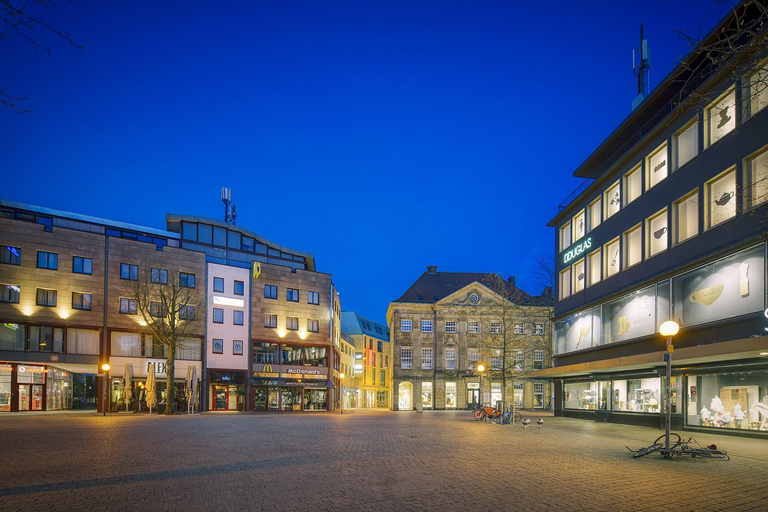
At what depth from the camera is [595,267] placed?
34156mm

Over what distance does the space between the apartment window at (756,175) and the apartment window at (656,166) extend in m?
5.87

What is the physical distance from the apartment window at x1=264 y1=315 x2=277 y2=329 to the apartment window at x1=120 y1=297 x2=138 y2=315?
11.8 metres

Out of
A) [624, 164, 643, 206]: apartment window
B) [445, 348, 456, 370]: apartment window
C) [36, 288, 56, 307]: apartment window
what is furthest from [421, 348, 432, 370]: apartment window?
[624, 164, 643, 206]: apartment window

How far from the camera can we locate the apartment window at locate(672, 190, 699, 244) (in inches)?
935

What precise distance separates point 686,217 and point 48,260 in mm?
40238

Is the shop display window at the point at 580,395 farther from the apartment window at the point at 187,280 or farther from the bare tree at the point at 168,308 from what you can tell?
the apartment window at the point at 187,280

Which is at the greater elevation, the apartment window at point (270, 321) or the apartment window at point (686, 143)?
the apartment window at point (686, 143)

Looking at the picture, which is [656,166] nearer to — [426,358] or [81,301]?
[81,301]

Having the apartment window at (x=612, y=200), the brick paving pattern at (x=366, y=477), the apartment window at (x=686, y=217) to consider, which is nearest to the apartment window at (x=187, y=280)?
the brick paving pattern at (x=366, y=477)

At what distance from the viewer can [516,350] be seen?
73375 mm

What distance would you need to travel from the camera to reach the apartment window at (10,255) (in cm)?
4144

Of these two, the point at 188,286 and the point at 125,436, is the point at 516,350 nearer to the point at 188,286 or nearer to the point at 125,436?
the point at 188,286

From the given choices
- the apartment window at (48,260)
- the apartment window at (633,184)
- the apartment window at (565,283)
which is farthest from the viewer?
the apartment window at (48,260)

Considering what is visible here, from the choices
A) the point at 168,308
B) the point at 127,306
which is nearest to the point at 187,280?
the point at 127,306
